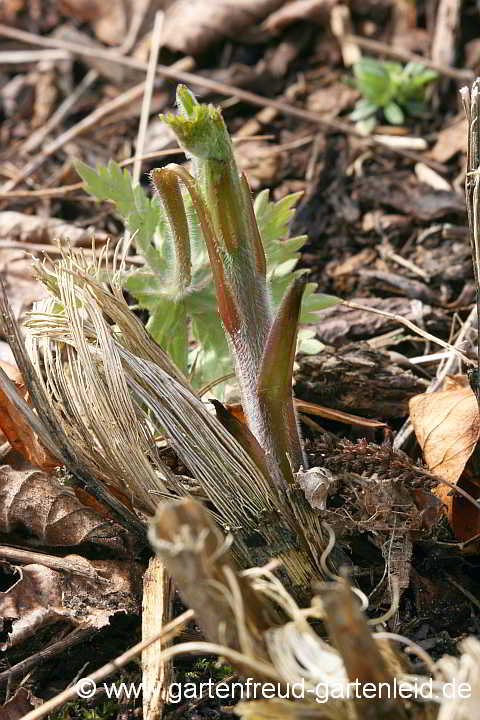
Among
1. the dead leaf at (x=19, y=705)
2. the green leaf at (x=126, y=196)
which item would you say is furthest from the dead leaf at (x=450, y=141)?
the dead leaf at (x=19, y=705)

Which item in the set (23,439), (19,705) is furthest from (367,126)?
(19,705)

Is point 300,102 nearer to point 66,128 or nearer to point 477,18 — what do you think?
point 477,18

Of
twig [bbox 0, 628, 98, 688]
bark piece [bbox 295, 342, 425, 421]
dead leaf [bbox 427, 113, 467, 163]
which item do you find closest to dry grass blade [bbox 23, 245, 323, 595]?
twig [bbox 0, 628, 98, 688]

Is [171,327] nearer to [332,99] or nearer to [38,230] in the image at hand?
[38,230]

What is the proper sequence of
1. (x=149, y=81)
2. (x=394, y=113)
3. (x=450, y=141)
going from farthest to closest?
(x=149, y=81)
(x=394, y=113)
(x=450, y=141)

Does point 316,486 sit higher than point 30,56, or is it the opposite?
point 30,56

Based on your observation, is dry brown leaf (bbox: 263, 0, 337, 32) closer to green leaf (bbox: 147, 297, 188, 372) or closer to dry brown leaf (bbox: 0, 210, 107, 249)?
dry brown leaf (bbox: 0, 210, 107, 249)

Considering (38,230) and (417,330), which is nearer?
(417,330)
